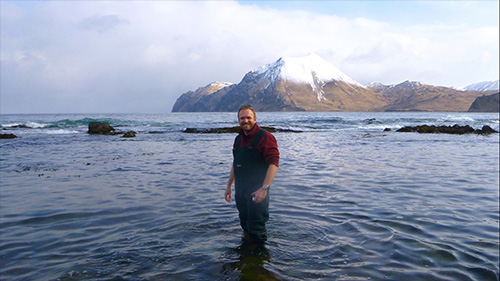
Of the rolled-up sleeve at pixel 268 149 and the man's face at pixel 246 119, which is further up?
the man's face at pixel 246 119

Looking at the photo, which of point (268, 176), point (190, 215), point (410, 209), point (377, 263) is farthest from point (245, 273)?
point (410, 209)

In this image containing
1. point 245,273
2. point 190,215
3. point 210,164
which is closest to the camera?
point 245,273

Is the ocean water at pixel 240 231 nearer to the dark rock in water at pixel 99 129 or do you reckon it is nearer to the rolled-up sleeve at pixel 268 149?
the rolled-up sleeve at pixel 268 149

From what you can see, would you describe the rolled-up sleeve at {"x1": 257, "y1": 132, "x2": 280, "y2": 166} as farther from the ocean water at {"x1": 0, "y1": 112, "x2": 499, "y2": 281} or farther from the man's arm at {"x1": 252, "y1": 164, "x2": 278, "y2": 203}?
the ocean water at {"x1": 0, "y1": 112, "x2": 499, "y2": 281}

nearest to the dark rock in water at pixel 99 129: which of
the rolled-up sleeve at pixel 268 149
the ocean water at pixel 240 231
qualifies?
the ocean water at pixel 240 231

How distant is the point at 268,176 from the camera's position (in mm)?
5223

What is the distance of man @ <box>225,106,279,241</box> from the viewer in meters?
5.31

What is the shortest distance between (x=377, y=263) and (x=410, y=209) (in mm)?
3222

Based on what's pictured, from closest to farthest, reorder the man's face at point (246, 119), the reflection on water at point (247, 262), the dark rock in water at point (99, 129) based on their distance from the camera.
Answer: the reflection on water at point (247, 262)
the man's face at point (246, 119)
the dark rock in water at point (99, 129)

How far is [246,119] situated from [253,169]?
31.8 inches

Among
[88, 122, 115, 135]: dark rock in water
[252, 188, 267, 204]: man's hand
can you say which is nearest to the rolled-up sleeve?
[252, 188, 267, 204]: man's hand

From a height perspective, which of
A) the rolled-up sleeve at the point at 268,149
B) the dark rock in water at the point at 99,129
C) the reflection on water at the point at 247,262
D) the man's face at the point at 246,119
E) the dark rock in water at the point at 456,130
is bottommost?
the reflection on water at the point at 247,262

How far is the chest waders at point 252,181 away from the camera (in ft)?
18.0

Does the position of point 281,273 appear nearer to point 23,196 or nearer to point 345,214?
point 345,214
